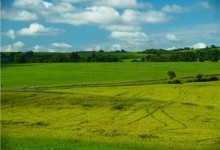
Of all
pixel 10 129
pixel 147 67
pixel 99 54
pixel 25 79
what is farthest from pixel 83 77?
pixel 10 129

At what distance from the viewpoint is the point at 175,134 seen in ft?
77.2

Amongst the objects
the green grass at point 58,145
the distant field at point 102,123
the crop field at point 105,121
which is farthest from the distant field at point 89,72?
the green grass at point 58,145

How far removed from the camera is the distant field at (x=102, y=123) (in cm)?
1880

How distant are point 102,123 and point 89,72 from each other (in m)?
73.8

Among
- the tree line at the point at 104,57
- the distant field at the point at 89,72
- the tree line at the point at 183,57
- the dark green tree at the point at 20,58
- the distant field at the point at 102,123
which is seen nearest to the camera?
the distant field at the point at 102,123

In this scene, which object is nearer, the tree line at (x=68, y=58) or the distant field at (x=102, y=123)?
the distant field at (x=102, y=123)

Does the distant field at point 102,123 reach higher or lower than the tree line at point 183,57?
lower

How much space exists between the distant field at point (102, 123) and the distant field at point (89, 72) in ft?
147

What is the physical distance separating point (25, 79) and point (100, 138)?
226ft

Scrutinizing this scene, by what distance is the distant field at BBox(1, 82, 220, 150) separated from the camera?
18.8 metres

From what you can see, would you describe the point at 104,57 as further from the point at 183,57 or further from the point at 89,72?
the point at 183,57

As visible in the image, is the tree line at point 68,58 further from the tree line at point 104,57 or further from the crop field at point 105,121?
the crop field at point 105,121

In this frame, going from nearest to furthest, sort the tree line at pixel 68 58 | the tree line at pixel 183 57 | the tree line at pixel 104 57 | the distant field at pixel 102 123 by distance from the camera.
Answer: the distant field at pixel 102 123, the tree line at pixel 183 57, the tree line at pixel 104 57, the tree line at pixel 68 58

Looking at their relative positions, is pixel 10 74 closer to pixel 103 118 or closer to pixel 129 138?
pixel 103 118
